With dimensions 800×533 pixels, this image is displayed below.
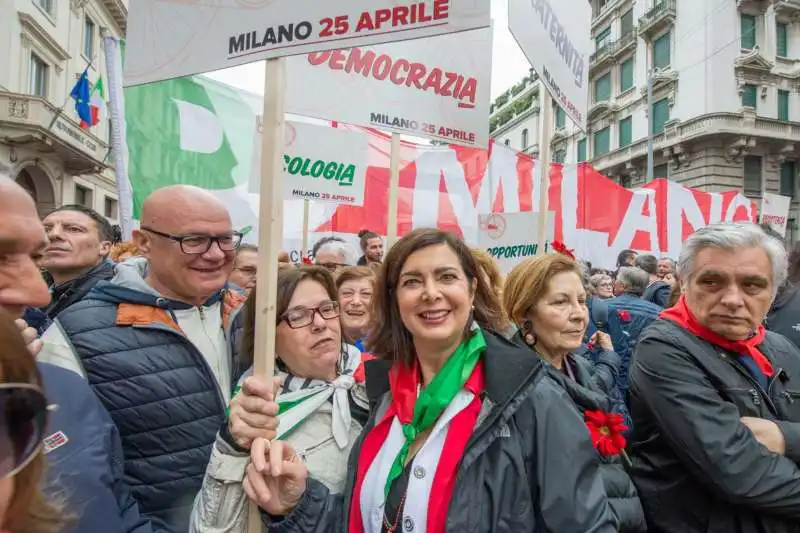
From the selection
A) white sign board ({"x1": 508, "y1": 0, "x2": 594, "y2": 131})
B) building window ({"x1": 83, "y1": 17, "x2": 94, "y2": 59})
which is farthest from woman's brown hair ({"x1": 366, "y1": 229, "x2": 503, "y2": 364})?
building window ({"x1": 83, "y1": 17, "x2": 94, "y2": 59})

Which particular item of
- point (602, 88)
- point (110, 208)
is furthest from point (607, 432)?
point (602, 88)

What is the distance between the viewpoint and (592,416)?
2.09m

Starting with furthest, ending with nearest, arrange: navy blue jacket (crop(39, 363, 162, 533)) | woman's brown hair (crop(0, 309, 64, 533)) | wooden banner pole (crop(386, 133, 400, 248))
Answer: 1. wooden banner pole (crop(386, 133, 400, 248))
2. navy blue jacket (crop(39, 363, 162, 533))
3. woman's brown hair (crop(0, 309, 64, 533))

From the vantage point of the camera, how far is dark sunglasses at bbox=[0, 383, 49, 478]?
0.75 metres

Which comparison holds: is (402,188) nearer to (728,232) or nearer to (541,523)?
(728,232)

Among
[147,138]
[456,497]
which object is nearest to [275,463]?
[456,497]

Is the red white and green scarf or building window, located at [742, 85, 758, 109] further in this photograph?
building window, located at [742, 85, 758, 109]

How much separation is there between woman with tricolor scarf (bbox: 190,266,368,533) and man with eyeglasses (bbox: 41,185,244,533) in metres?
0.17

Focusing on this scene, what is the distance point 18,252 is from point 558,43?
124 inches

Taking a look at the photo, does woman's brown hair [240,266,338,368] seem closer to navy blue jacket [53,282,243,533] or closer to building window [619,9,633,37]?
navy blue jacket [53,282,243,533]

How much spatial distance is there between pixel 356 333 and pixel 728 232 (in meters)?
2.10

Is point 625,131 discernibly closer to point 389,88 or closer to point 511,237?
point 511,237

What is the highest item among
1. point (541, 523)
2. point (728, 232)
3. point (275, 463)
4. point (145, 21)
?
point (145, 21)

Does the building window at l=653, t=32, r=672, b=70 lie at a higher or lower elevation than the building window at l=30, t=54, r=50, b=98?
higher
